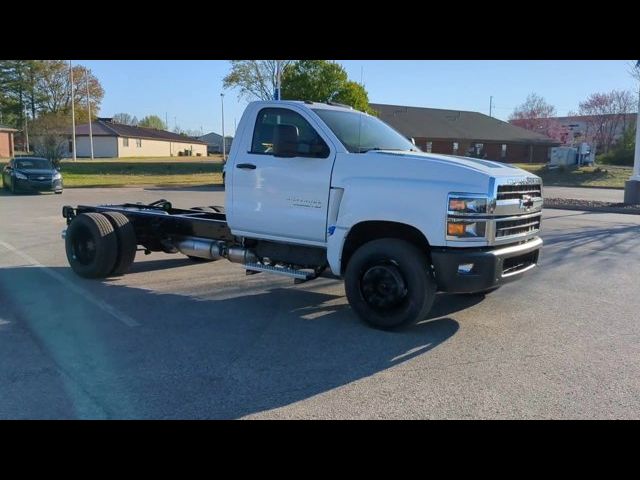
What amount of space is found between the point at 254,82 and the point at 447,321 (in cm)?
5145

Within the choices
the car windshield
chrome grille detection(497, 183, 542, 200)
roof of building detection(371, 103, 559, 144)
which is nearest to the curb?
chrome grille detection(497, 183, 542, 200)

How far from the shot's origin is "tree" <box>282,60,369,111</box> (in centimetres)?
3862

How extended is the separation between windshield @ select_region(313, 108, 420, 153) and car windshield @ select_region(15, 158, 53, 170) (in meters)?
21.0

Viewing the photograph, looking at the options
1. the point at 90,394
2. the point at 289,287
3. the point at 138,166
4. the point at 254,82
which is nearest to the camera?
the point at 90,394

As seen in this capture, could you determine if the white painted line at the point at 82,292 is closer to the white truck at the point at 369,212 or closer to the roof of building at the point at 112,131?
the white truck at the point at 369,212

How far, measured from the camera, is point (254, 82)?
54688 millimetres

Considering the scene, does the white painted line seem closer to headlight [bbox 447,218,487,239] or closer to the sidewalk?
headlight [bbox 447,218,487,239]

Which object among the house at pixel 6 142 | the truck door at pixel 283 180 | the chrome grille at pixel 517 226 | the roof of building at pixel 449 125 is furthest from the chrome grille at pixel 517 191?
the house at pixel 6 142

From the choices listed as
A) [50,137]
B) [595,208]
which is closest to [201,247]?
[595,208]
